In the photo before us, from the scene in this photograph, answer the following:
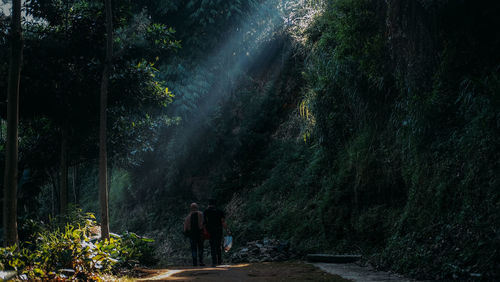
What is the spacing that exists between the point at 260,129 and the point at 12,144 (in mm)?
14429

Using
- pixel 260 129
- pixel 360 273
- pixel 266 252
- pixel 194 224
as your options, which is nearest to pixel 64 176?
pixel 194 224

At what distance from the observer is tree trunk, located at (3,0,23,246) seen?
7.39 meters

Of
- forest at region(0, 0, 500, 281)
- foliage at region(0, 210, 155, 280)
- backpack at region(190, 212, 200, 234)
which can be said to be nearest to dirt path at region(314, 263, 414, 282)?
forest at region(0, 0, 500, 281)

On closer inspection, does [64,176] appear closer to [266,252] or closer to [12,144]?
[12,144]

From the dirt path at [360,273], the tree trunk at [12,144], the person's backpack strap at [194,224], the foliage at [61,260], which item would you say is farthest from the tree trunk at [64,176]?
the dirt path at [360,273]

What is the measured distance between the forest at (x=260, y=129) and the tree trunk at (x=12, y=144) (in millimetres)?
30

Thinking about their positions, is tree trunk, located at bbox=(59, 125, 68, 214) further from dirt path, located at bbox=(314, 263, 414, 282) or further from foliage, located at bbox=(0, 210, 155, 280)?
dirt path, located at bbox=(314, 263, 414, 282)

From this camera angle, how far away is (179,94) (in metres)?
20.3

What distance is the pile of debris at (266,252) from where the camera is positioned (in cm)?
1231

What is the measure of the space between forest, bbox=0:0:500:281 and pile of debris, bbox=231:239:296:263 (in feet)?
1.25

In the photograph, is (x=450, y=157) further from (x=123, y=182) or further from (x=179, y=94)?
(x=123, y=182)

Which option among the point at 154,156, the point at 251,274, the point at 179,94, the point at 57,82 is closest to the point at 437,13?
the point at 251,274

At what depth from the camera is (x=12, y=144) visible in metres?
7.67

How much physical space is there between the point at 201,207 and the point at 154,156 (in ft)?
Answer: 15.4
